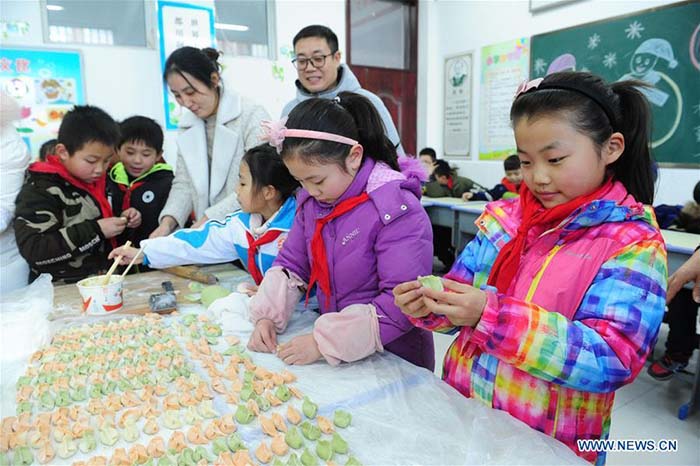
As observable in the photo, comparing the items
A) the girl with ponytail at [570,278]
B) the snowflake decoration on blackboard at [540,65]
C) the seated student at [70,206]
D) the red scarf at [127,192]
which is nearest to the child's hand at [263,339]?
the girl with ponytail at [570,278]

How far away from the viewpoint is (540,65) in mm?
4680

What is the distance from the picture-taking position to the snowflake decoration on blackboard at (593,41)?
13.8 ft

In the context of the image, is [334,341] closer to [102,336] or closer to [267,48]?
[102,336]

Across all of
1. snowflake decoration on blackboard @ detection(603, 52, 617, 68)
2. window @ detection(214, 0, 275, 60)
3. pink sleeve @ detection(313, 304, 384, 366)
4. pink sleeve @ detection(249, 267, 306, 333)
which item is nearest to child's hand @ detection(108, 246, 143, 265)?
pink sleeve @ detection(249, 267, 306, 333)

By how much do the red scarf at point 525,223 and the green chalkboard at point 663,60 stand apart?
3173mm

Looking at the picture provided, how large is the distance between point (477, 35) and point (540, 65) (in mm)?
980

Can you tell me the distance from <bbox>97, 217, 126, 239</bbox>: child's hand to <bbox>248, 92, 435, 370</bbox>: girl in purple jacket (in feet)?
2.87

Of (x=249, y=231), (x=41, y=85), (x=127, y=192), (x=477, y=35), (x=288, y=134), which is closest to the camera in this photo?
(x=288, y=134)

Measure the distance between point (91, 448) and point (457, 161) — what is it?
17.8 feet

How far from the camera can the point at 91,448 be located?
29.8 inches

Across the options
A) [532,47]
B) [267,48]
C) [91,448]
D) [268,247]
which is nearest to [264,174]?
[268,247]

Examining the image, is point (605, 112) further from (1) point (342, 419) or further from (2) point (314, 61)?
(2) point (314, 61)

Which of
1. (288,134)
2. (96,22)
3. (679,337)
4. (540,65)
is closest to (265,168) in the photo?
(288,134)

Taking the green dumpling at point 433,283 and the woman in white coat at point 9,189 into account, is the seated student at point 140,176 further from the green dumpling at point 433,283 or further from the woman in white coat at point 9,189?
the green dumpling at point 433,283
